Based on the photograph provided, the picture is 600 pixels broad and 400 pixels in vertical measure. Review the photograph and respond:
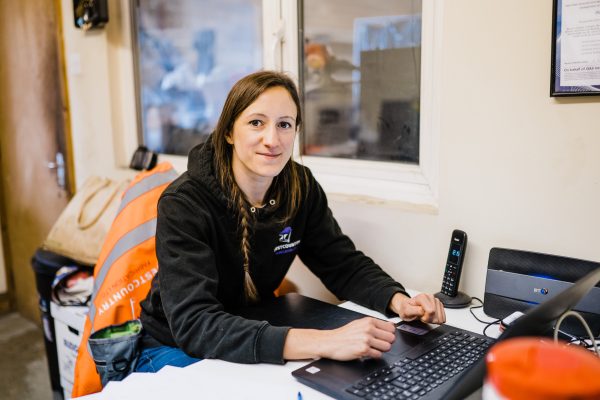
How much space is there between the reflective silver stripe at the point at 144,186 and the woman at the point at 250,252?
1.46ft

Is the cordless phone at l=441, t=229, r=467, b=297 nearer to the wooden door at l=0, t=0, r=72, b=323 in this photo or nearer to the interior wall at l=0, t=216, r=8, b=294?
the wooden door at l=0, t=0, r=72, b=323

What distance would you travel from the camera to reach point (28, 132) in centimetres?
302

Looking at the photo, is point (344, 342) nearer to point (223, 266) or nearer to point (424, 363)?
point (424, 363)

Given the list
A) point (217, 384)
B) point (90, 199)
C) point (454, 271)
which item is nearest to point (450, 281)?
point (454, 271)

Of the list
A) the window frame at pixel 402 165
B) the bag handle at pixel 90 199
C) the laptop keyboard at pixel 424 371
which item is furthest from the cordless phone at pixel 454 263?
the bag handle at pixel 90 199

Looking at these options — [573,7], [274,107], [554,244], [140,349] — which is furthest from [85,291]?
[573,7]

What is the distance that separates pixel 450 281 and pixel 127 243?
984 mm

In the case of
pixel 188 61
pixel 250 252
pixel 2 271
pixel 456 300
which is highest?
pixel 188 61

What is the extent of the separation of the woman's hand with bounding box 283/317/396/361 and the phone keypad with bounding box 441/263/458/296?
1.20ft

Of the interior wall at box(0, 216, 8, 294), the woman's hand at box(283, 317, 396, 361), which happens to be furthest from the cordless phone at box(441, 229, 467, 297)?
the interior wall at box(0, 216, 8, 294)

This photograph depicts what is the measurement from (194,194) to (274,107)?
28 cm

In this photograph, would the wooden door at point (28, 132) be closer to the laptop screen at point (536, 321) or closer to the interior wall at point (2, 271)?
the interior wall at point (2, 271)

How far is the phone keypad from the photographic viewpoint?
1.38m

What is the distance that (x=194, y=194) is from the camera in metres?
1.28
